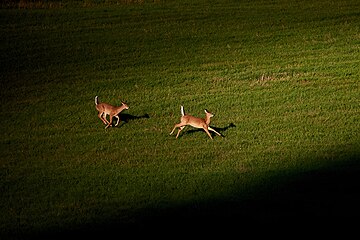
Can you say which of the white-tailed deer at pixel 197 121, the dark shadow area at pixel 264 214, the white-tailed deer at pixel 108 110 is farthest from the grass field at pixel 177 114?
the white-tailed deer at pixel 197 121

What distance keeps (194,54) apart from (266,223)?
1515 centimetres

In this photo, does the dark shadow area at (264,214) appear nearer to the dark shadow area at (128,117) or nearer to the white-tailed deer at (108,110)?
the white-tailed deer at (108,110)

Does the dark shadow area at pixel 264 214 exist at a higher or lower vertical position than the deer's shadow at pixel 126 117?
lower

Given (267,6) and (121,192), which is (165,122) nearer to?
(121,192)

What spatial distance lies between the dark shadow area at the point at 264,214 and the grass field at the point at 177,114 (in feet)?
0.17

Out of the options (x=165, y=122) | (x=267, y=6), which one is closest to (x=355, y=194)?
(x=165, y=122)

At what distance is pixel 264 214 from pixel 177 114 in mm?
7604

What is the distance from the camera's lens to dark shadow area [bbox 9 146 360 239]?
17.8m

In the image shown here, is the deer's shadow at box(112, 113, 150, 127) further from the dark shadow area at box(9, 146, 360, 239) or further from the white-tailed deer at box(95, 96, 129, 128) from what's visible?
the dark shadow area at box(9, 146, 360, 239)

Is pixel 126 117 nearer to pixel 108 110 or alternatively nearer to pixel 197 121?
pixel 108 110

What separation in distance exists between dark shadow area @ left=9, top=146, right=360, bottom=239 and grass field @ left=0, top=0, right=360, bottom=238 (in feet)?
0.17

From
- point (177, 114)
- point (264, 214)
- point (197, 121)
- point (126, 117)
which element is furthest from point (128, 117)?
point (264, 214)

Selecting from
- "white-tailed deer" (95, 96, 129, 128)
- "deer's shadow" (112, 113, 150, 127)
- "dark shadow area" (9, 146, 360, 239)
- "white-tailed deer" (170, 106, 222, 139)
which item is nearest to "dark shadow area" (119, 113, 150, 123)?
"deer's shadow" (112, 113, 150, 127)

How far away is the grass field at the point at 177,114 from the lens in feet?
62.6
